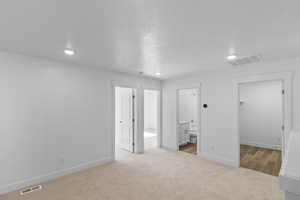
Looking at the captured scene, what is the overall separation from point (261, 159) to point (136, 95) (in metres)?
3.90

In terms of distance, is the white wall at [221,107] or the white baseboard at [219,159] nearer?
the white wall at [221,107]

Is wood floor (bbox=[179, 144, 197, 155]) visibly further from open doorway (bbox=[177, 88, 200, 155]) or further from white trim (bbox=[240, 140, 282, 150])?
white trim (bbox=[240, 140, 282, 150])

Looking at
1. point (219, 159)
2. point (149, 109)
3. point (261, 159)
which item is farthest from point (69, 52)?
point (149, 109)

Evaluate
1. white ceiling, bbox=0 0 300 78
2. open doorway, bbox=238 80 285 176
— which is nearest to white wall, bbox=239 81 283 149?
open doorway, bbox=238 80 285 176

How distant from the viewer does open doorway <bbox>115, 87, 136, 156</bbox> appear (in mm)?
4711

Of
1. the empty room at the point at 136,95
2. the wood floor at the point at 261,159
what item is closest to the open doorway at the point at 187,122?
the empty room at the point at 136,95

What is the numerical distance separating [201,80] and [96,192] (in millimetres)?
3651

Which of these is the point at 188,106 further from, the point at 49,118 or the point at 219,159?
the point at 49,118

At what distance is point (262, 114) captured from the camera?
5188 millimetres

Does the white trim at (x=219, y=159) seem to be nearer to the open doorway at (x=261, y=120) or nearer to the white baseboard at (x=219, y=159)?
the white baseboard at (x=219, y=159)

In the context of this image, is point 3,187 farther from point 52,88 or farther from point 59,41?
point 59,41

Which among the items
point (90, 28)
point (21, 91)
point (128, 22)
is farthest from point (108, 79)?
point (128, 22)

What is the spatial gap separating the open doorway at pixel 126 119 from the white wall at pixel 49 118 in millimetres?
915

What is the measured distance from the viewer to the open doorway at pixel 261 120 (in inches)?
188
